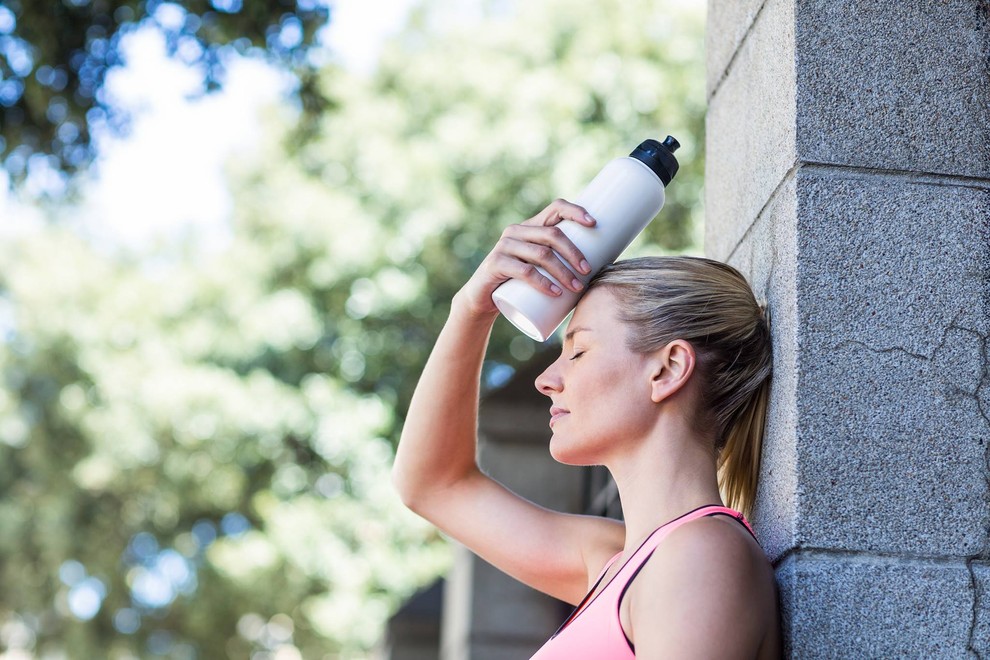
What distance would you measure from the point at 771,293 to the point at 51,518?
14174mm

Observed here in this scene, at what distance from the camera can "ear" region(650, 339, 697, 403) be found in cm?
198

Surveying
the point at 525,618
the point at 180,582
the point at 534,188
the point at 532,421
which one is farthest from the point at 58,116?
the point at 180,582

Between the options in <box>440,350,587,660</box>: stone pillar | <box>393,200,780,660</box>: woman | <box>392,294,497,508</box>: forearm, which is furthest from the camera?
<box>440,350,587,660</box>: stone pillar

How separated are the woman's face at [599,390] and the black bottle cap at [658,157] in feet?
0.76

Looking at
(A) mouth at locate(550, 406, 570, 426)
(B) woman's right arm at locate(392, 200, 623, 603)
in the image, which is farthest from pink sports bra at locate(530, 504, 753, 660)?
(B) woman's right arm at locate(392, 200, 623, 603)

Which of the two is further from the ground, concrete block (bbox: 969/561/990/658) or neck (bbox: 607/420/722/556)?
neck (bbox: 607/420/722/556)

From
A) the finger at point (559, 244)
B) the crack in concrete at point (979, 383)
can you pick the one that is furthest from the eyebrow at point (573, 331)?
the crack in concrete at point (979, 383)

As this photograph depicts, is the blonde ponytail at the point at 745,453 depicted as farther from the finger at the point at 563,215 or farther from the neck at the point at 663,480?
the finger at the point at 563,215

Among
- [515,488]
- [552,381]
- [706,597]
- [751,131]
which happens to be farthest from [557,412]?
[515,488]

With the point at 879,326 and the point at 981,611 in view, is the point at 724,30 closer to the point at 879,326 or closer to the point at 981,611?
the point at 879,326

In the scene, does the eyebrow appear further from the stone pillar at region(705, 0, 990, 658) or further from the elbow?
the elbow

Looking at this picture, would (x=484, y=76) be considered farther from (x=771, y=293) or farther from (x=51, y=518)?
(x=771, y=293)

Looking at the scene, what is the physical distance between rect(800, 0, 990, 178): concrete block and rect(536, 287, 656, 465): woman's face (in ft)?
1.42

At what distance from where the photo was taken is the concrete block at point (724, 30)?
7.86ft
